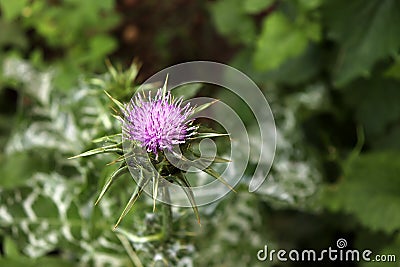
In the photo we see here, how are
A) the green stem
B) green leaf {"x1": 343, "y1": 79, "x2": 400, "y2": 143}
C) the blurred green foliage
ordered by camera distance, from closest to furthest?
the green stem < the blurred green foliage < green leaf {"x1": 343, "y1": 79, "x2": 400, "y2": 143}

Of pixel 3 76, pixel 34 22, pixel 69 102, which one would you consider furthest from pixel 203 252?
pixel 34 22

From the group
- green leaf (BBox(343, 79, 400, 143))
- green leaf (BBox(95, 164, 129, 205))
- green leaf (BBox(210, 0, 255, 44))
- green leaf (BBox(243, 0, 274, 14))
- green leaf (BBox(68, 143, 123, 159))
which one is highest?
green leaf (BBox(210, 0, 255, 44))

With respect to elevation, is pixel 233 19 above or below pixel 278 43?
above

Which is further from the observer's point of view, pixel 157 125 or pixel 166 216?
pixel 166 216

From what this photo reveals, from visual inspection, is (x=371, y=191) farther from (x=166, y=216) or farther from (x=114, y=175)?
(x=114, y=175)

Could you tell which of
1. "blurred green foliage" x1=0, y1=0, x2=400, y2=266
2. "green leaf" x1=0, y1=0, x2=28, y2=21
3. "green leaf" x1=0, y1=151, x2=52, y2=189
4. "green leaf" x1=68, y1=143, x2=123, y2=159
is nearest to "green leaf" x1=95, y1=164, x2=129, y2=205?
"green leaf" x1=68, y1=143, x2=123, y2=159

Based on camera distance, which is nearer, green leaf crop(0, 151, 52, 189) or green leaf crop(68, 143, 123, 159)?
green leaf crop(68, 143, 123, 159)

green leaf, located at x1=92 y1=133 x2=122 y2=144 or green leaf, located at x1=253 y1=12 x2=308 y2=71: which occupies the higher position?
green leaf, located at x1=253 y1=12 x2=308 y2=71

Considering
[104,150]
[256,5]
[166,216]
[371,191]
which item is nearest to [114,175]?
[104,150]

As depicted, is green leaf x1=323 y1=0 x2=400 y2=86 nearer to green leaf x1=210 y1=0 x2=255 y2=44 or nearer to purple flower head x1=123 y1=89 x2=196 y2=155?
green leaf x1=210 y1=0 x2=255 y2=44
